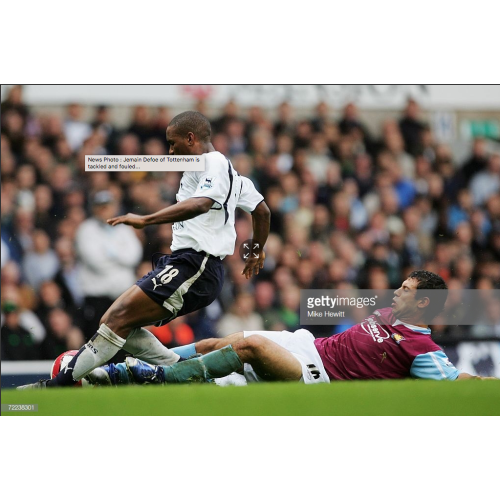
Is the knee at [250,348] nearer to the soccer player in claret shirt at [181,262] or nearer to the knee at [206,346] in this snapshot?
the knee at [206,346]

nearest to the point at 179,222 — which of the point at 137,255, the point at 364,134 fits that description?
the point at 137,255

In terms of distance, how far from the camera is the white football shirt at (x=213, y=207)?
7.30 metres

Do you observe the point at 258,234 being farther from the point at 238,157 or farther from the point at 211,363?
the point at 211,363

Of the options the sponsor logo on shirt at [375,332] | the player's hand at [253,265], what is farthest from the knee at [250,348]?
the sponsor logo on shirt at [375,332]

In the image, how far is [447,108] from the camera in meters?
7.48

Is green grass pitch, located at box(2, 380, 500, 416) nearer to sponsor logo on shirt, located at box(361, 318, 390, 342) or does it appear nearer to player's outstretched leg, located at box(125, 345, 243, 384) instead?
player's outstretched leg, located at box(125, 345, 243, 384)

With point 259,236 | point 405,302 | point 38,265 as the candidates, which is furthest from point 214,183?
point 405,302

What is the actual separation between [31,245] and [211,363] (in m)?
1.76

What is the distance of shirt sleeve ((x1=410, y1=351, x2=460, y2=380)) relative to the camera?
24.4 ft

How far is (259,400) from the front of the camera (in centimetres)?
733

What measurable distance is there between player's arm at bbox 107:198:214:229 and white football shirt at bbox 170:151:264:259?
39 mm

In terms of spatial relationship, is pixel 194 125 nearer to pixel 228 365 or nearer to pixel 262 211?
pixel 262 211

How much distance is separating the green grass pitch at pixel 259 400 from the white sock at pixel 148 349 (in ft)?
0.77
